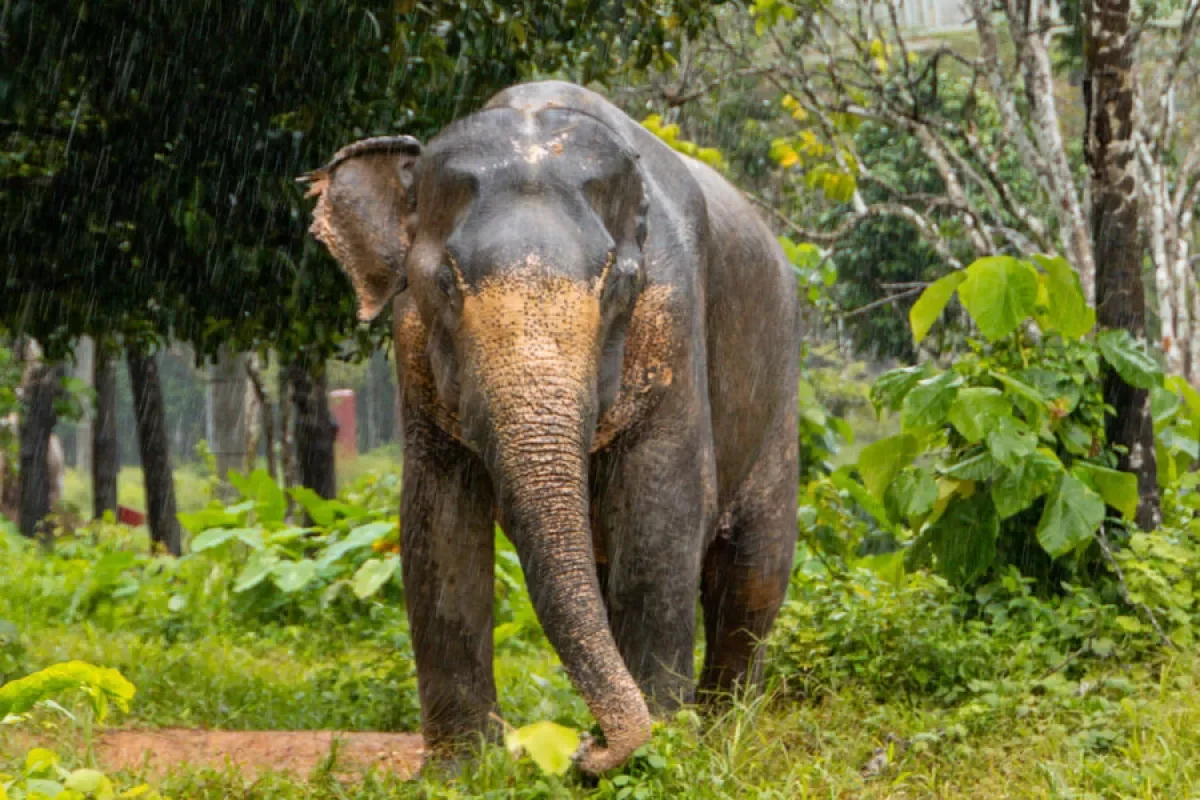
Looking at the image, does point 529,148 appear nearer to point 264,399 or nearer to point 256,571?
point 256,571

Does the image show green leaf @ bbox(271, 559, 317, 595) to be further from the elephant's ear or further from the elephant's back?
the elephant's ear

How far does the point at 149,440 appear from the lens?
1440 cm

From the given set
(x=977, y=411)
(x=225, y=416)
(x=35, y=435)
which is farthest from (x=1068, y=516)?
(x=225, y=416)

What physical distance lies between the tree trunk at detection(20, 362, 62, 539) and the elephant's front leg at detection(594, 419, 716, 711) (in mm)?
12223

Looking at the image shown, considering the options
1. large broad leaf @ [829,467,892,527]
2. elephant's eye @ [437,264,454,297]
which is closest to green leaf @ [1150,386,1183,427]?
large broad leaf @ [829,467,892,527]

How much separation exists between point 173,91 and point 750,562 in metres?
2.67

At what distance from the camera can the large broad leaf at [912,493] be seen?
6379mm

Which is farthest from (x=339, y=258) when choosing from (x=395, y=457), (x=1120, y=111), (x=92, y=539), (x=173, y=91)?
(x=395, y=457)

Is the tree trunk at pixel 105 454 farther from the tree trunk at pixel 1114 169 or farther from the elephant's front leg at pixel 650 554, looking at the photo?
the elephant's front leg at pixel 650 554

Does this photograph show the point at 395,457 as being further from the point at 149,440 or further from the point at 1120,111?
the point at 1120,111

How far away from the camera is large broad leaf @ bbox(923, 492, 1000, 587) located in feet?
21.0

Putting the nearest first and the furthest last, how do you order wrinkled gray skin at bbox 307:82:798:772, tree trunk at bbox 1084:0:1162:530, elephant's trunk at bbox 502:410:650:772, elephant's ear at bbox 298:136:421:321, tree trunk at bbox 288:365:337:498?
elephant's trunk at bbox 502:410:650:772, wrinkled gray skin at bbox 307:82:798:772, elephant's ear at bbox 298:136:421:321, tree trunk at bbox 1084:0:1162:530, tree trunk at bbox 288:365:337:498

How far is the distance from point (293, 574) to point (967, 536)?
147 inches

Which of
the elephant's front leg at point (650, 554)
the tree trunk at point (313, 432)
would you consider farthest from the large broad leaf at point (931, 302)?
the tree trunk at point (313, 432)
